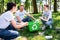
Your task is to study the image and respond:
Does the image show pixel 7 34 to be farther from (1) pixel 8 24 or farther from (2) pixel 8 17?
(2) pixel 8 17

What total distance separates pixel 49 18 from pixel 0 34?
408 centimetres

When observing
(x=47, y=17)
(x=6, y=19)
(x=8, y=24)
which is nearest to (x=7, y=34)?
(x=8, y=24)

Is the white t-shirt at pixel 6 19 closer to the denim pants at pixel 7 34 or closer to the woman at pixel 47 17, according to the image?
the denim pants at pixel 7 34

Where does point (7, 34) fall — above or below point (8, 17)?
below

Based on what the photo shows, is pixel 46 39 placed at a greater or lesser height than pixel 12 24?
lesser

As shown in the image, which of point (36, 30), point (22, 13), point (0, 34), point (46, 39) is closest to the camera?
point (0, 34)

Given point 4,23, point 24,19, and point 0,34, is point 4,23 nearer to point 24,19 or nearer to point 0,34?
point 0,34

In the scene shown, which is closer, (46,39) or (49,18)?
(46,39)

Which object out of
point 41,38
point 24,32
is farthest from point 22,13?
point 41,38

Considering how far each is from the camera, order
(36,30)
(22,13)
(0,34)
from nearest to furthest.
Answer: (0,34)
(36,30)
(22,13)

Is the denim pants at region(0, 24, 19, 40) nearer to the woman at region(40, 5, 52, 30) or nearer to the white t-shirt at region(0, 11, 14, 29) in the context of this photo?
the white t-shirt at region(0, 11, 14, 29)

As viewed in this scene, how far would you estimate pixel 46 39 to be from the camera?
766 centimetres

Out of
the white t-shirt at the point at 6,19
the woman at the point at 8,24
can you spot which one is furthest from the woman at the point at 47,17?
the white t-shirt at the point at 6,19

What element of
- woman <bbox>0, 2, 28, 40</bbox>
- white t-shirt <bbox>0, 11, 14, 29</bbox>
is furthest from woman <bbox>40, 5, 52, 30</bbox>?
white t-shirt <bbox>0, 11, 14, 29</bbox>
